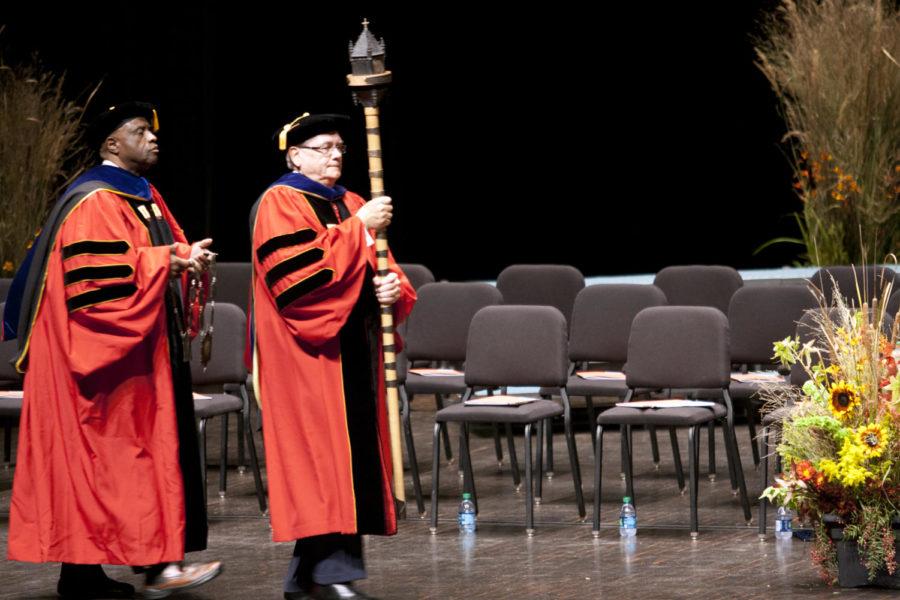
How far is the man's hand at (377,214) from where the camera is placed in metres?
4.89

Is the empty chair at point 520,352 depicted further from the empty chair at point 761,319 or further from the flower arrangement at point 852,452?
the flower arrangement at point 852,452

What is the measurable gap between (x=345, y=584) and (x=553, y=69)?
7.72 m

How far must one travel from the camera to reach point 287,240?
16.3ft

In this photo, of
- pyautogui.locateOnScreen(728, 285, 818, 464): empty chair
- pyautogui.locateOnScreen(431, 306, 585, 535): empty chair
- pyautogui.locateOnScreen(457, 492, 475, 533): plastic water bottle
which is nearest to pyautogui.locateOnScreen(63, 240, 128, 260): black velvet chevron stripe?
pyautogui.locateOnScreen(457, 492, 475, 533): plastic water bottle

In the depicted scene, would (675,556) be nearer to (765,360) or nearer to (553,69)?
(765,360)

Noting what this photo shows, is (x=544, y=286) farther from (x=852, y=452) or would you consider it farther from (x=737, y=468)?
(x=852, y=452)

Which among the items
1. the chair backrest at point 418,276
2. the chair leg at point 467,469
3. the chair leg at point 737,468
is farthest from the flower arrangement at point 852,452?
the chair backrest at point 418,276

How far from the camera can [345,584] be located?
4930 millimetres

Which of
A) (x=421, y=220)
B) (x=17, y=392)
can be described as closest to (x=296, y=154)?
(x=17, y=392)

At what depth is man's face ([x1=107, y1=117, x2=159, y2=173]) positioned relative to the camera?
527 centimetres

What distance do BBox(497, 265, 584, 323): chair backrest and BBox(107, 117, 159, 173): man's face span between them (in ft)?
11.0

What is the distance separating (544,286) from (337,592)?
12.1 feet

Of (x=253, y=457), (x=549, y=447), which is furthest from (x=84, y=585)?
(x=549, y=447)

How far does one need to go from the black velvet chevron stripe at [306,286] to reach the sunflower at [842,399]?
5.32ft
